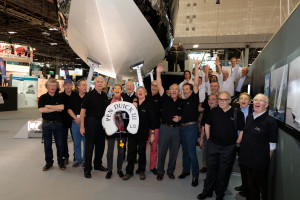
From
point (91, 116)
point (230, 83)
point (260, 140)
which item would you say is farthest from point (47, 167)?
point (230, 83)

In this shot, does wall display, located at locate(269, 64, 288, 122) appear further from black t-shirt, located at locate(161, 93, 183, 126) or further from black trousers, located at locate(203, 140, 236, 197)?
black t-shirt, located at locate(161, 93, 183, 126)

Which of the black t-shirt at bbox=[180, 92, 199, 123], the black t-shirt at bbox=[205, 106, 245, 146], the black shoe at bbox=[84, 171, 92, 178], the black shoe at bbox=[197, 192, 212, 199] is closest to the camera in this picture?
the black t-shirt at bbox=[205, 106, 245, 146]

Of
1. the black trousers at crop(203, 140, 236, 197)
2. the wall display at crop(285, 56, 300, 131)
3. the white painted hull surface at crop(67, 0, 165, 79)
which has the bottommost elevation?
the black trousers at crop(203, 140, 236, 197)

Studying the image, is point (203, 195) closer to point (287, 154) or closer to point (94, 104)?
point (287, 154)

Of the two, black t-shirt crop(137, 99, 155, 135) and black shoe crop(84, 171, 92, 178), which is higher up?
black t-shirt crop(137, 99, 155, 135)

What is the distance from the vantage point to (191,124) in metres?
3.12

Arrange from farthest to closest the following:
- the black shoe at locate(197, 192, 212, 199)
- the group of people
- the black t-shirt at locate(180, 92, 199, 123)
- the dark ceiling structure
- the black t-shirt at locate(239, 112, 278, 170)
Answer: the dark ceiling structure, the black t-shirt at locate(180, 92, 199, 123), the black shoe at locate(197, 192, 212, 199), the group of people, the black t-shirt at locate(239, 112, 278, 170)

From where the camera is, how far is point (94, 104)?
3189 millimetres

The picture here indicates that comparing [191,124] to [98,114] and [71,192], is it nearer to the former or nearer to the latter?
[98,114]

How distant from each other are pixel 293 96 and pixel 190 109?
165cm

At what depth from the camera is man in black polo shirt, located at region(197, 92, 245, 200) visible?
2.48 metres

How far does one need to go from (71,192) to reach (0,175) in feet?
4.37

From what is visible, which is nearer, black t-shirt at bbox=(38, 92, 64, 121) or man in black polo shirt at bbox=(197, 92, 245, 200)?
man in black polo shirt at bbox=(197, 92, 245, 200)

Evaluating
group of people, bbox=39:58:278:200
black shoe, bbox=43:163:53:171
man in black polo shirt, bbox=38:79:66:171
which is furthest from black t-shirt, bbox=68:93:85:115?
black shoe, bbox=43:163:53:171
